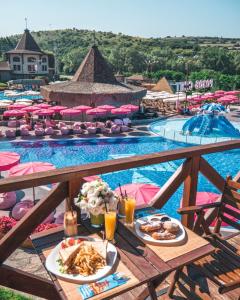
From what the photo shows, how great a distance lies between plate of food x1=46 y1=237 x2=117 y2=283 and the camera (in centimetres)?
192

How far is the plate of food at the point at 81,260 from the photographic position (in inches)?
75.6

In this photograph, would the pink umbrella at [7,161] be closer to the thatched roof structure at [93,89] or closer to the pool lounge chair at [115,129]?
the pool lounge chair at [115,129]

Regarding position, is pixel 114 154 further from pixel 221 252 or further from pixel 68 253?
pixel 68 253

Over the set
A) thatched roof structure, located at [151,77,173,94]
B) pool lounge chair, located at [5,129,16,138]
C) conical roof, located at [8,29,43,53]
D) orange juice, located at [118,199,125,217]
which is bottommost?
pool lounge chair, located at [5,129,16,138]

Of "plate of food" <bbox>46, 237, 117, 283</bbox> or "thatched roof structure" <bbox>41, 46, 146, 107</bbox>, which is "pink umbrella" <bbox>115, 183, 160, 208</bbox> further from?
"thatched roof structure" <bbox>41, 46, 146, 107</bbox>

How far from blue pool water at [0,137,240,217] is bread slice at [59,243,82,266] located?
12.0 meters

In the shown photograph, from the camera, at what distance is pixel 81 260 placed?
6.53 ft

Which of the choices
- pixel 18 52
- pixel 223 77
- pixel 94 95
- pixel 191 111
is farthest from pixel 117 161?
pixel 18 52

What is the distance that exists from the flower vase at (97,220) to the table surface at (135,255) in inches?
1.7

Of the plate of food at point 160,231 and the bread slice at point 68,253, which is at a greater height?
the bread slice at point 68,253

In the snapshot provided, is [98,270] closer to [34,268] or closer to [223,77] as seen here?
[34,268]

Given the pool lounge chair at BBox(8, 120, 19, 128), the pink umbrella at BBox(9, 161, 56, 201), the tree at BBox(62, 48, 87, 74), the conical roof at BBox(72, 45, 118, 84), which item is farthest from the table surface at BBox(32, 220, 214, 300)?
the tree at BBox(62, 48, 87, 74)

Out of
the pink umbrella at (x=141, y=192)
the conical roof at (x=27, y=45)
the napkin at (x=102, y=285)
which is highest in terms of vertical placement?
the conical roof at (x=27, y=45)

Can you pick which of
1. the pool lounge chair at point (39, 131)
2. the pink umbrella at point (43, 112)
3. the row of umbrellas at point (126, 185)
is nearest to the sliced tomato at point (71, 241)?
the row of umbrellas at point (126, 185)
